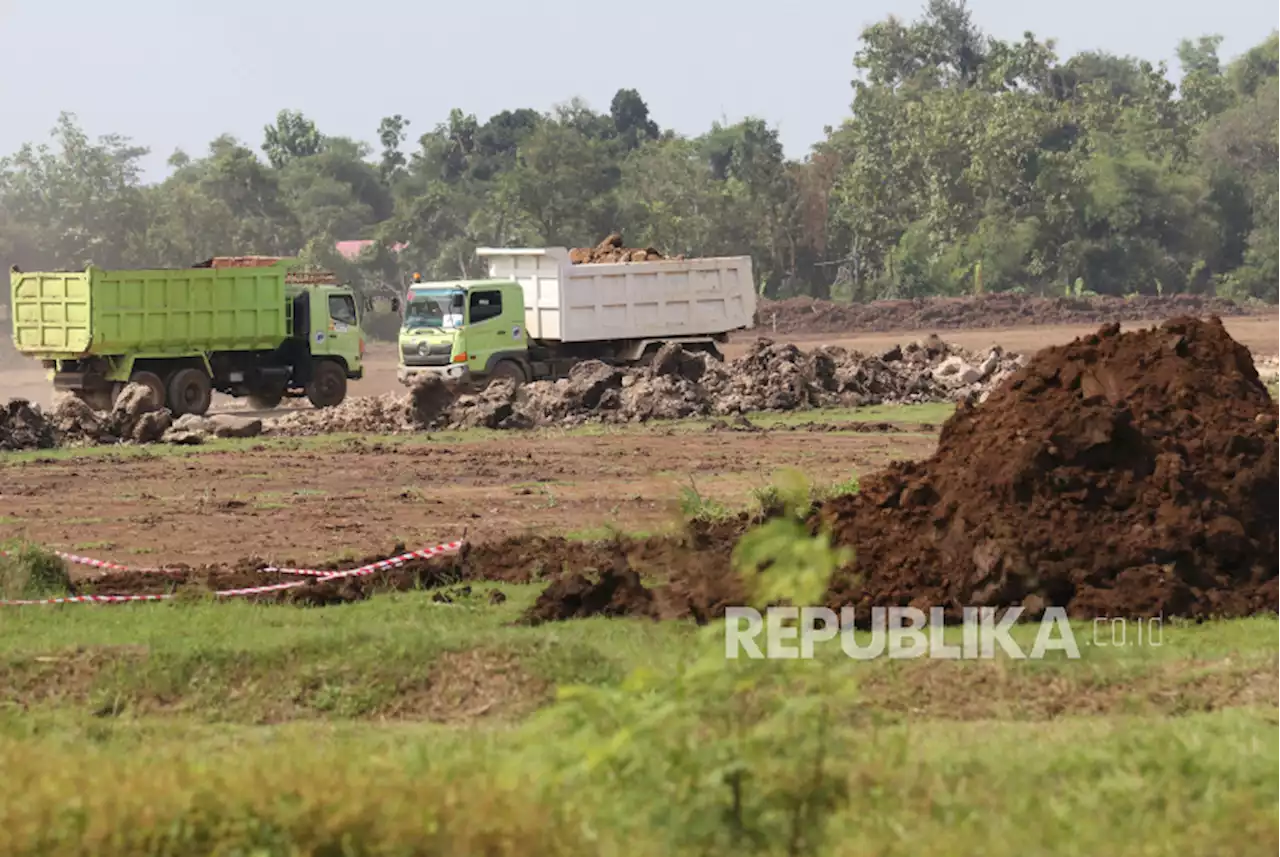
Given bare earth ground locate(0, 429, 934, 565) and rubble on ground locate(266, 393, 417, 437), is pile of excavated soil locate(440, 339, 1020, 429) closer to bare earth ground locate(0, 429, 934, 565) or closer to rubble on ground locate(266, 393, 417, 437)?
rubble on ground locate(266, 393, 417, 437)

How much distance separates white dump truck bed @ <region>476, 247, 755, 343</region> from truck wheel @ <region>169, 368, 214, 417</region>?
18.5 ft

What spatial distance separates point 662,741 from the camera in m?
7.13

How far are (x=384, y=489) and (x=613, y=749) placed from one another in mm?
15324

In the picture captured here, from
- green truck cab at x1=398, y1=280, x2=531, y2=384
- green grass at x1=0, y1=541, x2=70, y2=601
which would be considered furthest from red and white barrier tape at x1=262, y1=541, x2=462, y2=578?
green truck cab at x1=398, y1=280, x2=531, y2=384

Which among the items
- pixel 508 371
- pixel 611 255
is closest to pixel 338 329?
pixel 508 371

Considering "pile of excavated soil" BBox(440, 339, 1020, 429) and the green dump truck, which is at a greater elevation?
the green dump truck

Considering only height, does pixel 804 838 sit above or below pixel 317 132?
below

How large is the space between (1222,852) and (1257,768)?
4.90ft

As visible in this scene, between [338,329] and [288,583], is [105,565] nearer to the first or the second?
[288,583]

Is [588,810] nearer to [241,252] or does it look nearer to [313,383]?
[313,383]

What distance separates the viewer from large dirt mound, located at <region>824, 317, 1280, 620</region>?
40.9 ft

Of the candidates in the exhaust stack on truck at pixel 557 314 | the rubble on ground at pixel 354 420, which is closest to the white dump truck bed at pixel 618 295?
the exhaust stack on truck at pixel 557 314

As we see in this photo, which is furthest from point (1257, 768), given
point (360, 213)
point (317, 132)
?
point (317, 132)

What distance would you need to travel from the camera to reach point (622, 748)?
278 inches
